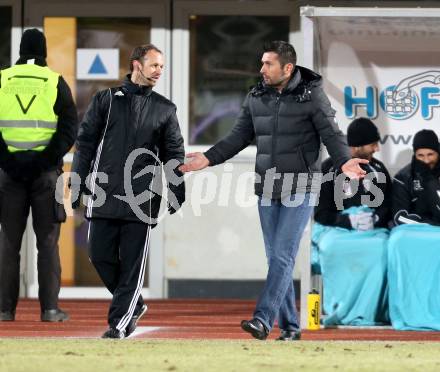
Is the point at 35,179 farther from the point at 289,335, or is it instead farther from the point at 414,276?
the point at 414,276

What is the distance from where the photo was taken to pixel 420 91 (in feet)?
39.7

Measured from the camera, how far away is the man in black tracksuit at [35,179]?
10.9m

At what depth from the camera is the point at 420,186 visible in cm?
1146

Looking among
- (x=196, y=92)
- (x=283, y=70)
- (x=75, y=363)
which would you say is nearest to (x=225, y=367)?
(x=75, y=363)

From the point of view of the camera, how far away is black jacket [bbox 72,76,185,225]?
9422 mm

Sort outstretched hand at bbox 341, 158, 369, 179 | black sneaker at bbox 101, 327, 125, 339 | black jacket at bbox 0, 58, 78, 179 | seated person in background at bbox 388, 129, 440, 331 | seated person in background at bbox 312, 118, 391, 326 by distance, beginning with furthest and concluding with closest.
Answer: seated person in background at bbox 312, 118, 391, 326, seated person in background at bbox 388, 129, 440, 331, black jacket at bbox 0, 58, 78, 179, black sneaker at bbox 101, 327, 125, 339, outstretched hand at bbox 341, 158, 369, 179

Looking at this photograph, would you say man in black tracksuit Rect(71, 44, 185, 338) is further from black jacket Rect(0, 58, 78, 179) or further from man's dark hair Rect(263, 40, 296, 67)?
black jacket Rect(0, 58, 78, 179)

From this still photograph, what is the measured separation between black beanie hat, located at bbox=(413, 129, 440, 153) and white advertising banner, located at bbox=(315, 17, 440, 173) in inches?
14.8

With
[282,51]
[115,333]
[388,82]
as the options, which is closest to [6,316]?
[115,333]

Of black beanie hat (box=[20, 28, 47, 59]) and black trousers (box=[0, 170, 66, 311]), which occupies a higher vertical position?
black beanie hat (box=[20, 28, 47, 59])

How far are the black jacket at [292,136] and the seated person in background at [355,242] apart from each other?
72.2 inches

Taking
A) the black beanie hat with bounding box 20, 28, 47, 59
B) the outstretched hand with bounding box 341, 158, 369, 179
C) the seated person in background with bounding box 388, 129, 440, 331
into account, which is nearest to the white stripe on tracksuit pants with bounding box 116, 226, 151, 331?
the outstretched hand with bounding box 341, 158, 369, 179

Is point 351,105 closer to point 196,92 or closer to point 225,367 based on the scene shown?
point 196,92

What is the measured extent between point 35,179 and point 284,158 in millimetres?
2426
